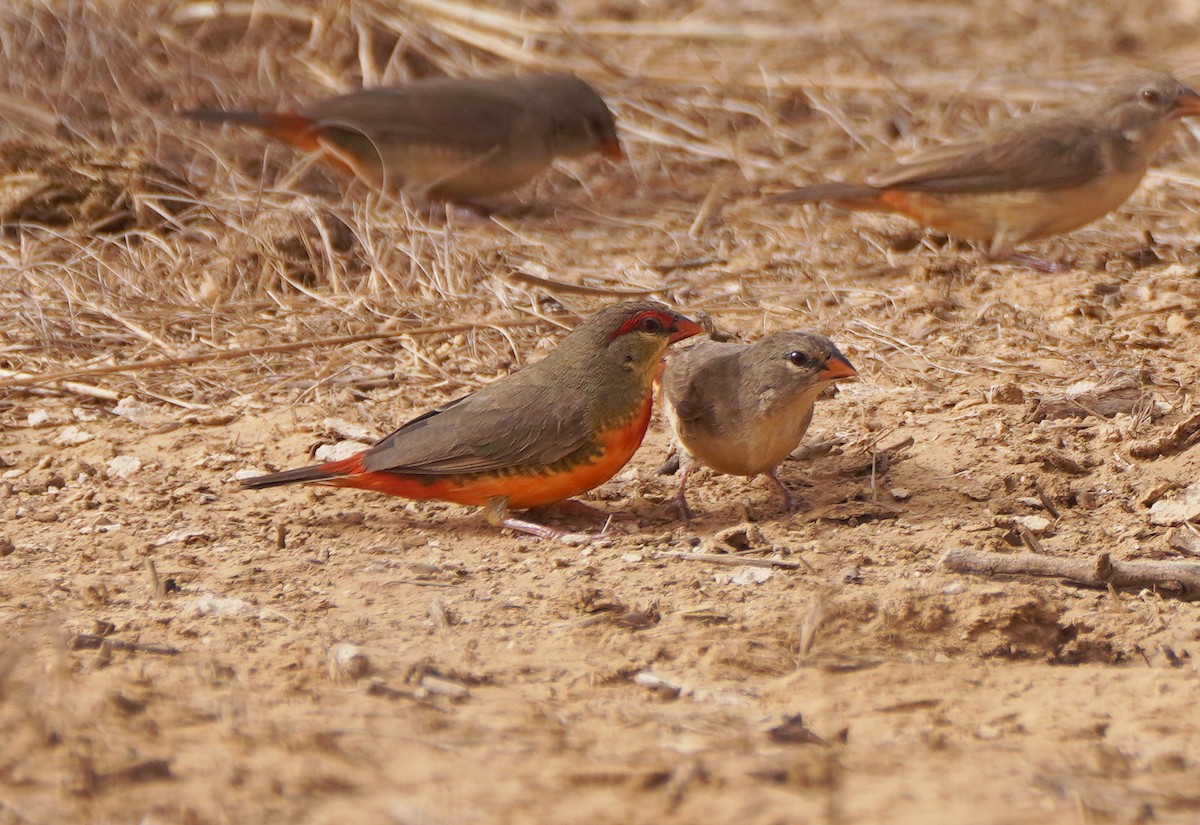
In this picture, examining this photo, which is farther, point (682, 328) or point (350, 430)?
point (350, 430)

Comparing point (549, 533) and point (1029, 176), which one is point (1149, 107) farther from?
point (549, 533)

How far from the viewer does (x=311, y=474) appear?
15.4ft

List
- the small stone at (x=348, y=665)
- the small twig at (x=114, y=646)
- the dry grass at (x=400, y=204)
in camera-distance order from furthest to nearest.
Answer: the dry grass at (x=400, y=204)
the small twig at (x=114, y=646)
the small stone at (x=348, y=665)

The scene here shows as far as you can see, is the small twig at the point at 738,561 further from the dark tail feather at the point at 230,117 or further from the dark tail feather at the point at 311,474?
the dark tail feather at the point at 230,117

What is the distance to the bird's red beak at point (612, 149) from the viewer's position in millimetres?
8672

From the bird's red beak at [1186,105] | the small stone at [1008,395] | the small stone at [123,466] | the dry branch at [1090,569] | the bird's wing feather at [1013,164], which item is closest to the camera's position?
the dry branch at [1090,569]

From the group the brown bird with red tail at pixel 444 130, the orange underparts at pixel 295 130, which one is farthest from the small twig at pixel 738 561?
the orange underparts at pixel 295 130

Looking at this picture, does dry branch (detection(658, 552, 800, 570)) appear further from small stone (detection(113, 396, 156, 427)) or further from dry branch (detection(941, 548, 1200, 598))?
small stone (detection(113, 396, 156, 427))

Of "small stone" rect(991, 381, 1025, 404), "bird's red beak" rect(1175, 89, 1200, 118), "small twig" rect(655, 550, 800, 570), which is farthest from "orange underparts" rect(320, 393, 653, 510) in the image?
"bird's red beak" rect(1175, 89, 1200, 118)

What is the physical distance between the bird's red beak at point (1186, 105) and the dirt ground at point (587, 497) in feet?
1.93

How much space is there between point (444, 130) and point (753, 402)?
387 cm

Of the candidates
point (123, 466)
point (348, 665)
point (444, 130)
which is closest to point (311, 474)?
point (123, 466)

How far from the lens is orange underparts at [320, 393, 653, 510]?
477cm

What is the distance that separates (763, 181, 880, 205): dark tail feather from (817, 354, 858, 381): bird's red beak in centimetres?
254
